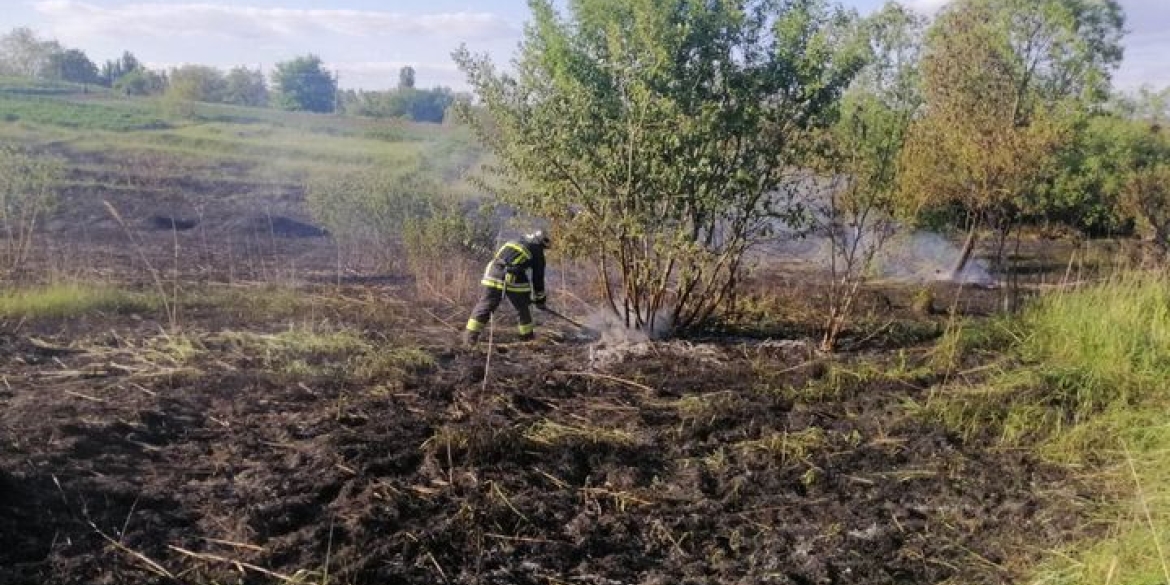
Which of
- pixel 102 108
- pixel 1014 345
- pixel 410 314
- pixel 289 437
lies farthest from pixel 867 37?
pixel 102 108

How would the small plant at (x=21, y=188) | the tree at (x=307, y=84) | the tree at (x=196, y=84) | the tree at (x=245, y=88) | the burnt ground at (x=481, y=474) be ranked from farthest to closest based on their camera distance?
1. the tree at (x=307, y=84)
2. the tree at (x=245, y=88)
3. the tree at (x=196, y=84)
4. the small plant at (x=21, y=188)
5. the burnt ground at (x=481, y=474)

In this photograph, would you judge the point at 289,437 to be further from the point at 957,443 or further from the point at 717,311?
the point at 717,311

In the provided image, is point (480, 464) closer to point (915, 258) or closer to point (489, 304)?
point (489, 304)

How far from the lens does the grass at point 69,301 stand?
920 centimetres

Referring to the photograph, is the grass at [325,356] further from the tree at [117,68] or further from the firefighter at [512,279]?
the tree at [117,68]

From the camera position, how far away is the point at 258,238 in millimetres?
16875

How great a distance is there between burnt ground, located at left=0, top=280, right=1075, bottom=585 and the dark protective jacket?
3.26 feet

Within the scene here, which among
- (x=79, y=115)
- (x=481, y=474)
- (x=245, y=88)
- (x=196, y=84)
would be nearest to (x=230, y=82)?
(x=245, y=88)

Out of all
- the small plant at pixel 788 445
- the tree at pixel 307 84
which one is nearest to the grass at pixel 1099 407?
the small plant at pixel 788 445

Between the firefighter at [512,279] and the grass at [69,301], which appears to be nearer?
the firefighter at [512,279]

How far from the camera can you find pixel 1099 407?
7125mm

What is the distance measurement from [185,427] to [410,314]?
444 centimetres

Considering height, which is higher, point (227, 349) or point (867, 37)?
point (867, 37)

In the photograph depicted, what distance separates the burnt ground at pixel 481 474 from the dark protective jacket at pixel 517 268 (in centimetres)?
99
